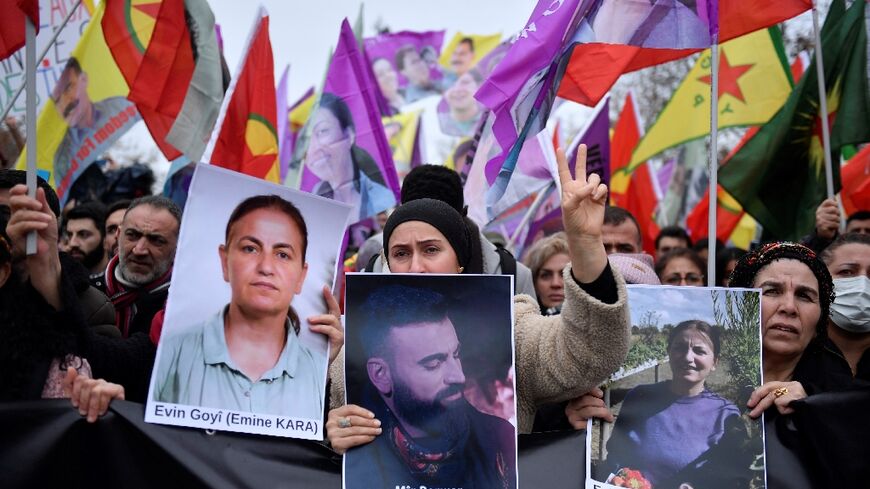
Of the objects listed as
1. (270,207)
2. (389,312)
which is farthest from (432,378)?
(270,207)

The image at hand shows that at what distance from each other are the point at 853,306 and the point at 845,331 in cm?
12

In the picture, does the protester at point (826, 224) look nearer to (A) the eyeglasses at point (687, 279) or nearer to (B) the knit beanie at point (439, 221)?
(A) the eyeglasses at point (687, 279)

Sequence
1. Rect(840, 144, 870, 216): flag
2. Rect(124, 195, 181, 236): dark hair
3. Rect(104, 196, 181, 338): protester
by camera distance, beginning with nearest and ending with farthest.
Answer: Rect(104, 196, 181, 338): protester → Rect(124, 195, 181, 236): dark hair → Rect(840, 144, 870, 216): flag

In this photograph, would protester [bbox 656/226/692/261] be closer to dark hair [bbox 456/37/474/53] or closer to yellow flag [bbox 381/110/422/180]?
yellow flag [bbox 381/110/422/180]

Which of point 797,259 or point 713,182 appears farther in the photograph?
point 713,182

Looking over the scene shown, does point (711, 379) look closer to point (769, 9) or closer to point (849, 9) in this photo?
point (769, 9)

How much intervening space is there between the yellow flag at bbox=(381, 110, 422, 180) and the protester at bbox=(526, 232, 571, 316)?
639 centimetres

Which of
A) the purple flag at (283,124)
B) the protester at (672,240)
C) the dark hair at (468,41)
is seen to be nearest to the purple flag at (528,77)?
the protester at (672,240)

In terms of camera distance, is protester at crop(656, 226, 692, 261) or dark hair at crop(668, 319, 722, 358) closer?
dark hair at crop(668, 319, 722, 358)

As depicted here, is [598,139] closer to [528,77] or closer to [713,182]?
[713,182]

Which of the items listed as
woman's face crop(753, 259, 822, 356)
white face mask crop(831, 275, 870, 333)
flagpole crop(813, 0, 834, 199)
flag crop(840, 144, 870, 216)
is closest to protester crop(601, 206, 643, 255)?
flagpole crop(813, 0, 834, 199)

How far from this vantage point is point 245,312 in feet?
8.55

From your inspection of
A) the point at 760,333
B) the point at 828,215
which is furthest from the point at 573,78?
the point at 760,333

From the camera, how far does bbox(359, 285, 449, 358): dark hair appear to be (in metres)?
2.62
